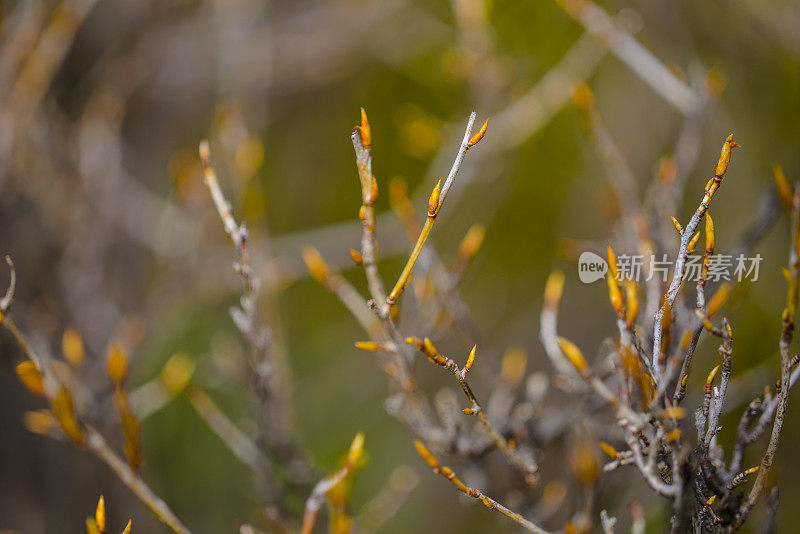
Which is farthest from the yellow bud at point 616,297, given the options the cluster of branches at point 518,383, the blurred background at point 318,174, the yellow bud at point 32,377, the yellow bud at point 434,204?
the yellow bud at point 32,377

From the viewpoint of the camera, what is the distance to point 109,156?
133 centimetres

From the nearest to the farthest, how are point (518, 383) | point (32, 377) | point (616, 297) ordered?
point (616, 297), point (32, 377), point (518, 383)

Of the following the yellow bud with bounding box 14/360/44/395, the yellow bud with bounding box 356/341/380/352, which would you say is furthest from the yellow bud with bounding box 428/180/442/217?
the yellow bud with bounding box 14/360/44/395

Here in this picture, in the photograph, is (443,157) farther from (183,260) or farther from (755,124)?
(755,124)

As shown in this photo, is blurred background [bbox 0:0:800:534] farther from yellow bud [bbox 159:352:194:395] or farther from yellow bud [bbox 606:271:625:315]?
yellow bud [bbox 606:271:625:315]

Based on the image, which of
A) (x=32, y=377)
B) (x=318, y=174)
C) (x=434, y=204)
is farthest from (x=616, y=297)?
(x=318, y=174)

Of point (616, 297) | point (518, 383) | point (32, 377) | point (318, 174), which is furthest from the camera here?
point (318, 174)

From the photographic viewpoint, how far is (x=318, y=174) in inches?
103

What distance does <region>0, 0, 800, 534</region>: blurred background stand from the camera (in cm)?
115

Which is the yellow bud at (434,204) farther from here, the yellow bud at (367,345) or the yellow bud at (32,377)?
the yellow bud at (32,377)

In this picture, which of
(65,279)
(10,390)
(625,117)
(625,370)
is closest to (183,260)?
(65,279)

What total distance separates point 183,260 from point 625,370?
105 cm

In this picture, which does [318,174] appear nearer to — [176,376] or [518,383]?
[176,376]

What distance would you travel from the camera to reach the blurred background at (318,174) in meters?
1.15
